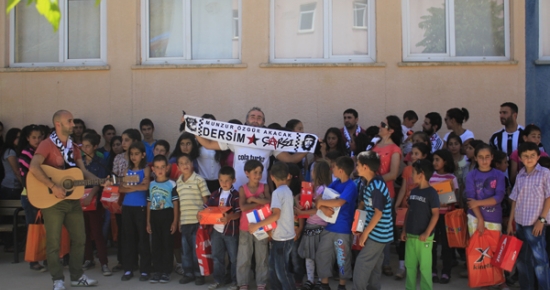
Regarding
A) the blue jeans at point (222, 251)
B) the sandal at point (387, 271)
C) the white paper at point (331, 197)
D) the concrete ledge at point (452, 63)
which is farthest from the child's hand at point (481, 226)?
the concrete ledge at point (452, 63)

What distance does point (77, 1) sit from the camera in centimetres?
1034

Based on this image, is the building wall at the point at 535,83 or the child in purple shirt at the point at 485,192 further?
the building wall at the point at 535,83

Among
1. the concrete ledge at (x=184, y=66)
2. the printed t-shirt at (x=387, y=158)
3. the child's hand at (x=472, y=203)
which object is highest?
the concrete ledge at (x=184, y=66)

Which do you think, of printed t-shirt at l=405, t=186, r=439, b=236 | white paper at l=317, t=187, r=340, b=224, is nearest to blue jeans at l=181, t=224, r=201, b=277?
Result: white paper at l=317, t=187, r=340, b=224

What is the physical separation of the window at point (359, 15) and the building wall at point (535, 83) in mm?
2383

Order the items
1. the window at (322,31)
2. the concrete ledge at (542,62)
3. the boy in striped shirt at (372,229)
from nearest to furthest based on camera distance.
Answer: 1. the boy in striped shirt at (372,229)
2. the concrete ledge at (542,62)
3. the window at (322,31)

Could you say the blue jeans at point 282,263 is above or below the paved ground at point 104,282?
above

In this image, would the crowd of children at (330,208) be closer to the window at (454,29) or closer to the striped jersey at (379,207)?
the striped jersey at (379,207)

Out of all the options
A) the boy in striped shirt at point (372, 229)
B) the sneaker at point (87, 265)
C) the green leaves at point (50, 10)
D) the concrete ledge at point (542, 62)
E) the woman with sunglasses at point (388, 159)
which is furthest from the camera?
the concrete ledge at point (542, 62)

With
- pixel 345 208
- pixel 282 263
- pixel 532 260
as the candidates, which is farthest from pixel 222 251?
pixel 532 260

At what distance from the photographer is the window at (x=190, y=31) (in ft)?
32.7

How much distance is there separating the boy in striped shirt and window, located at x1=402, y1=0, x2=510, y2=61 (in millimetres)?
3635

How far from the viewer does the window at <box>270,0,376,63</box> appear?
9.73 meters

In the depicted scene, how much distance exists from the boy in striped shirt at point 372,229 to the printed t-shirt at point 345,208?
0.91ft
